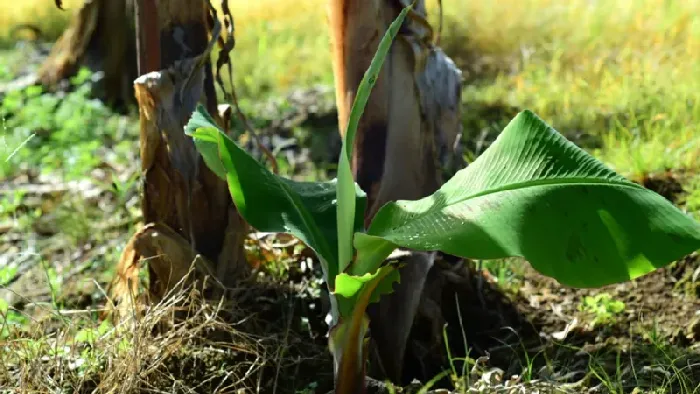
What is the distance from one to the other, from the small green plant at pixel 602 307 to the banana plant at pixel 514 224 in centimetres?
66

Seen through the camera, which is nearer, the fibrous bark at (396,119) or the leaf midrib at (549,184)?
the leaf midrib at (549,184)

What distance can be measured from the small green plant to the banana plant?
0.66 metres

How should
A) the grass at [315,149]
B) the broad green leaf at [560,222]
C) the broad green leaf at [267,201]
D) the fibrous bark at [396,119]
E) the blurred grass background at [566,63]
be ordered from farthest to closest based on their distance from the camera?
the blurred grass background at [566,63]
the fibrous bark at [396,119]
the grass at [315,149]
the broad green leaf at [267,201]
the broad green leaf at [560,222]

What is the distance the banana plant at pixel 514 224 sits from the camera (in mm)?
1298

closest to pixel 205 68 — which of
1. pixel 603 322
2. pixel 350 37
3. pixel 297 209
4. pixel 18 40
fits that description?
pixel 350 37

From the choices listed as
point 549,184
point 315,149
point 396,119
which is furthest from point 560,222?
point 315,149

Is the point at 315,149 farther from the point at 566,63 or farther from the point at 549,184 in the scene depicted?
the point at 549,184

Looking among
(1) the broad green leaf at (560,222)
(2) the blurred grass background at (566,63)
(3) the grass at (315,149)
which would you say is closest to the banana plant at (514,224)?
(1) the broad green leaf at (560,222)

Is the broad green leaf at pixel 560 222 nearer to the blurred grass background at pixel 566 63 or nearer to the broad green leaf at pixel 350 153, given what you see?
the broad green leaf at pixel 350 153

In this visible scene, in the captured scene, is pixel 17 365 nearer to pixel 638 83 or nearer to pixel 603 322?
pixel 603 322

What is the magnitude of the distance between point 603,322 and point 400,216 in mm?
777

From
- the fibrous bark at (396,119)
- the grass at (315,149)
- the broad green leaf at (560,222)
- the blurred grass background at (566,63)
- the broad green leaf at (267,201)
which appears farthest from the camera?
the blurred grass background at (566,63)

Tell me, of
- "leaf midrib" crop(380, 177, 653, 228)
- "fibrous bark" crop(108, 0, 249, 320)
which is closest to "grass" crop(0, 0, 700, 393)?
"fibrous bark" crop(108, 0, 249, 320)

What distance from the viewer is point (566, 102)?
11.0 ft
